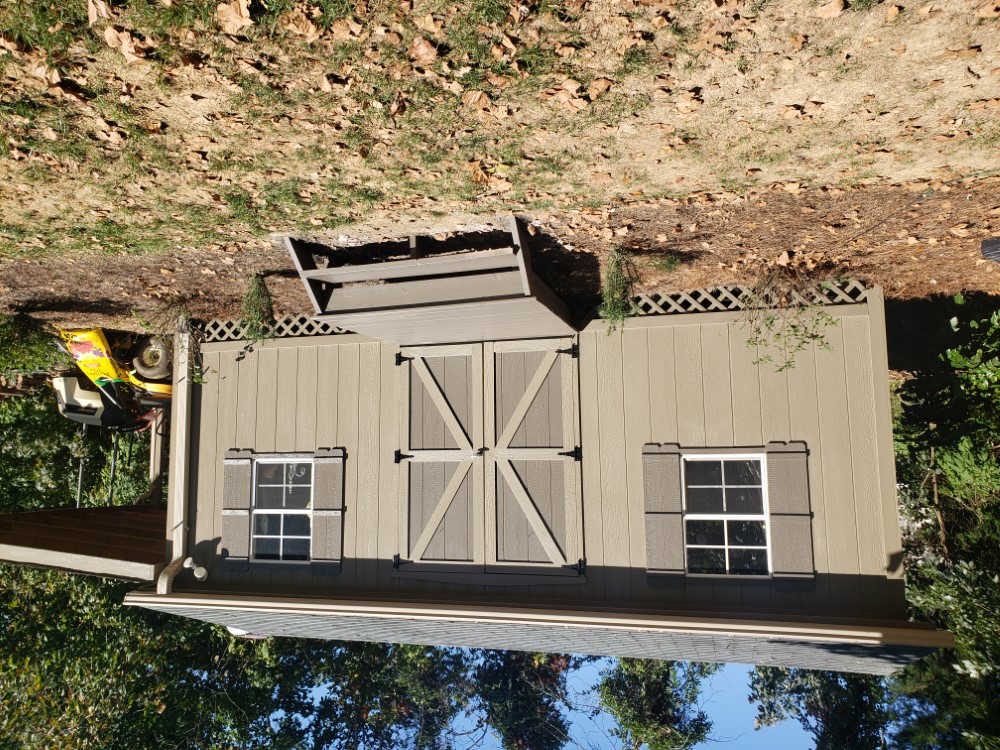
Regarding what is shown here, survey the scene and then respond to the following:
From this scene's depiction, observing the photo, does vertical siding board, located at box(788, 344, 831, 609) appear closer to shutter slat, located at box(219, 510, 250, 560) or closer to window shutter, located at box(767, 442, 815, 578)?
window shutter, located at box(767, 442, 815, 578)

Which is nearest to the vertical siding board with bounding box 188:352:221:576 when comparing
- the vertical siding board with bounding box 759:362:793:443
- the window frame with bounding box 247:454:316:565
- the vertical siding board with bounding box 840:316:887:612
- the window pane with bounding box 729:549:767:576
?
the window frame with bounding box 247:454:316:565

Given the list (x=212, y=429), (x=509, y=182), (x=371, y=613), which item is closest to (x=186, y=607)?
(x=212, y=429)

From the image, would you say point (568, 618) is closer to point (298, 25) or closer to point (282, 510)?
point (282, 510)

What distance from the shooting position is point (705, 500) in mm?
6535

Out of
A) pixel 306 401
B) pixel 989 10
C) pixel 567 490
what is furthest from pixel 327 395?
pixel 989 10

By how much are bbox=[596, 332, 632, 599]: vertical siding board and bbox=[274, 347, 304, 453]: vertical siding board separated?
3.80m

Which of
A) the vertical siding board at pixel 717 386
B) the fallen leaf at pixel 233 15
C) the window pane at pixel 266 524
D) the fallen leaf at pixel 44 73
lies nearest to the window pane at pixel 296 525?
the window pane at pixel 266 524

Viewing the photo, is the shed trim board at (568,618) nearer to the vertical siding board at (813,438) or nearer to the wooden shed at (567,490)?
the wooden shed at (567,490)

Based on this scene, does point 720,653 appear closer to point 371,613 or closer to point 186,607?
point 371,613

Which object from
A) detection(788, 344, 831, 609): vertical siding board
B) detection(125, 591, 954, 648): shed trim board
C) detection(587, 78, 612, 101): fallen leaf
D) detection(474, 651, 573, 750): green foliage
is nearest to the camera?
detection(587, 78, 612, 101): fallen leaf

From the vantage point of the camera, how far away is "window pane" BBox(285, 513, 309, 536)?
7.69 metres

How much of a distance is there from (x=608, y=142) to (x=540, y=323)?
7.10 ft

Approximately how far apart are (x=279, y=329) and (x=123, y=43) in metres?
4.18

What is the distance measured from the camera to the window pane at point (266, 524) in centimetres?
774
